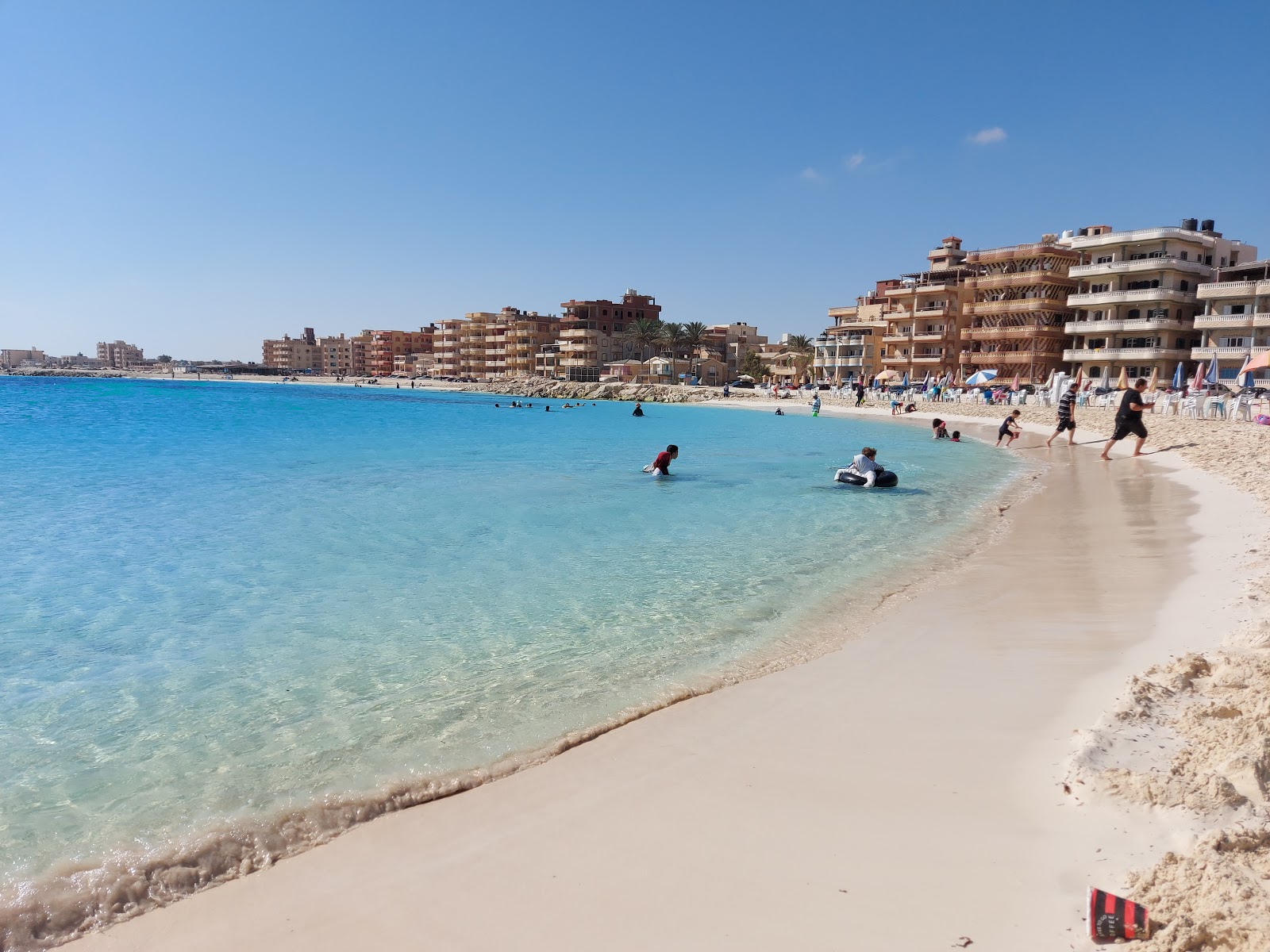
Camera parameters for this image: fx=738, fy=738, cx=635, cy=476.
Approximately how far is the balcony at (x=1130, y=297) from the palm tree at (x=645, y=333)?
2387 inches

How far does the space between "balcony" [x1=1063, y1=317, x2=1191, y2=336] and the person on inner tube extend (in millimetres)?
46058

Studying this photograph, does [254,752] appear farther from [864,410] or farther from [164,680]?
[864,410]

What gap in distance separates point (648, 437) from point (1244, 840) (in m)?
35.3

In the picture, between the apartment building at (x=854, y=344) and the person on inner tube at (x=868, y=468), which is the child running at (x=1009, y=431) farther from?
the apartment building at (x=854, y=344)

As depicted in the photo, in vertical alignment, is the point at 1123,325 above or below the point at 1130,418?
above

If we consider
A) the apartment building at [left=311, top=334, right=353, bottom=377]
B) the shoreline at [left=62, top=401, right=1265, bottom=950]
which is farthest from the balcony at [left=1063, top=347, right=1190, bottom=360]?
the apartment building at [left=311, top=334, right=353, bottom=377]

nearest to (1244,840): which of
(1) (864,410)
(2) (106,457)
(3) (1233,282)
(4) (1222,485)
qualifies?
(4) (1222,485)

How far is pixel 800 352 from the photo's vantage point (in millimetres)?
95438

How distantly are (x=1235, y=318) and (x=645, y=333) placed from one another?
241ft

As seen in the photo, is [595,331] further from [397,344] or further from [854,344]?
[397,344]

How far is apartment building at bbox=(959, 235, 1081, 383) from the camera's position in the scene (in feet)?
195

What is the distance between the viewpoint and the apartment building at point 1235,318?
46.3 m

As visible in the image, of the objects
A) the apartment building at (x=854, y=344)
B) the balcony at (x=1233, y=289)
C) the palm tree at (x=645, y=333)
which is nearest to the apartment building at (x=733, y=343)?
the palm tree at (x=645, y=333)

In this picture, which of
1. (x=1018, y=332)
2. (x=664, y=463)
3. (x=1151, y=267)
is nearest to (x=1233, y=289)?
(x=1151, y=267)
